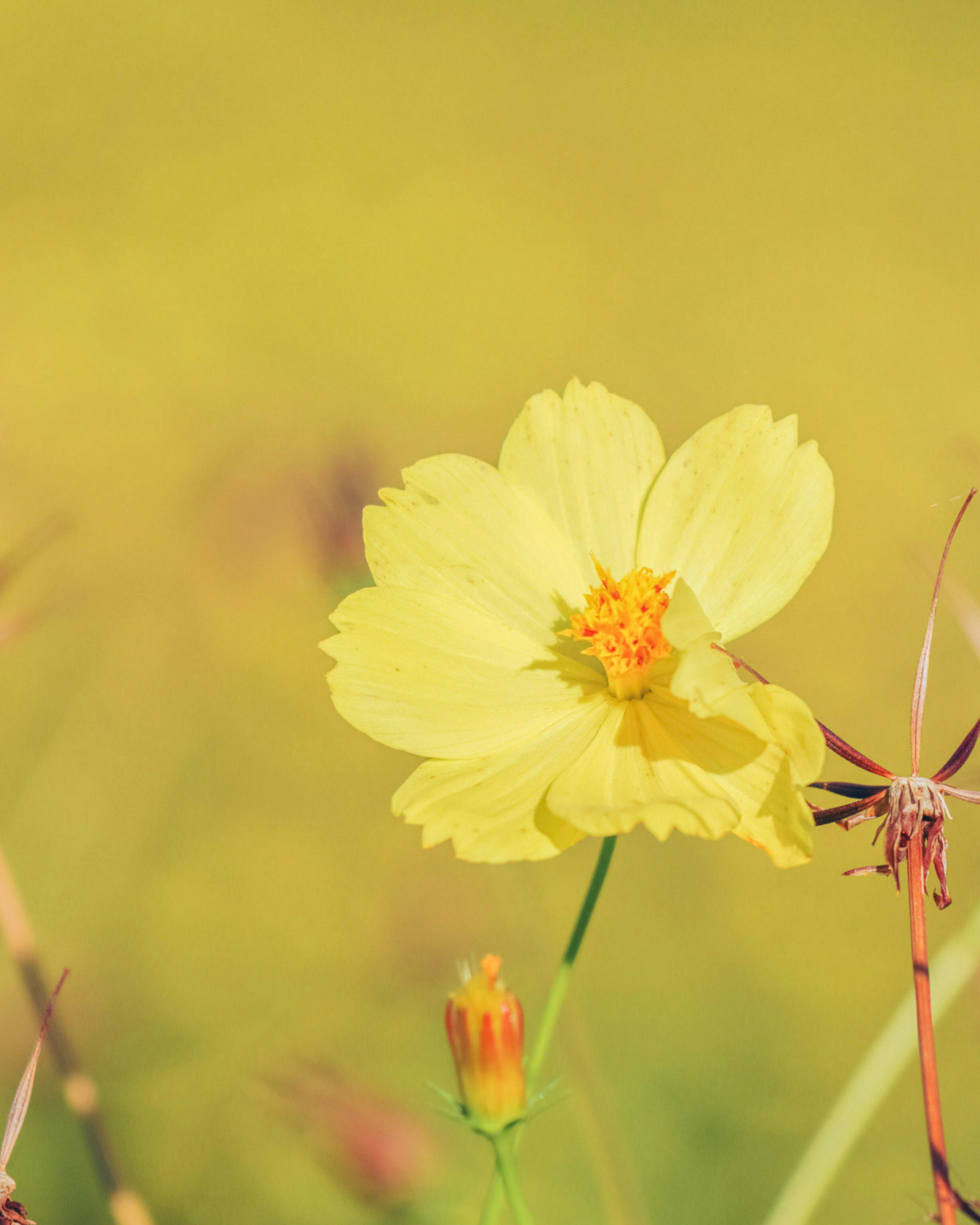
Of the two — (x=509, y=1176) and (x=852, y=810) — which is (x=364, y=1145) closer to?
(x=509, y=1176)

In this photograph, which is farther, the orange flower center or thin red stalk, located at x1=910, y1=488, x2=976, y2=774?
the orange flower center

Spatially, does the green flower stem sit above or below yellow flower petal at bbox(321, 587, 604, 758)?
below

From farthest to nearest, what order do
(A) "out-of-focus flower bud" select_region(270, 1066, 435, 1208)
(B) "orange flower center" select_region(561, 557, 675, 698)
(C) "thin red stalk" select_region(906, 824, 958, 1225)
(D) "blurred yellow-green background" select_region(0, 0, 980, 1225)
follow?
(D) "blurred yellow-green background" select_region(0, 0, 980, 1225)
(A) "out-of-focus flower bud" select_region(270, 1066, 435, 1208)
(B) "orange flower center" select_region(561, 557, 675, 698)
(C) "thin red stalk" select_region(906, 824, 958, 1225)

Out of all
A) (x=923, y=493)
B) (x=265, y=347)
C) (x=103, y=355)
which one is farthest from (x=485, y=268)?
(x=923, y=493)

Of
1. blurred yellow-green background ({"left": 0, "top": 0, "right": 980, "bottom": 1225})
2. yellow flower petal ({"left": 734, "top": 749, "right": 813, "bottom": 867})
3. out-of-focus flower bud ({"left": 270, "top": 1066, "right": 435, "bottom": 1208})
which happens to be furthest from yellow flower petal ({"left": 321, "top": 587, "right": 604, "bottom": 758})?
out-of-focus flower bud ({"left": 270, "top": 1066, "right": 435, "bottom": 1208})

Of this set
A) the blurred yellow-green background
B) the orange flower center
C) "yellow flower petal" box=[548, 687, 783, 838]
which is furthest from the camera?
the blurred yellow-green background

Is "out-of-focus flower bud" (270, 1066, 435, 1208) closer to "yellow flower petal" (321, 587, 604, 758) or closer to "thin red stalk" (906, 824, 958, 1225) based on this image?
"yellow flower petal" (321, 587, 604, 758)

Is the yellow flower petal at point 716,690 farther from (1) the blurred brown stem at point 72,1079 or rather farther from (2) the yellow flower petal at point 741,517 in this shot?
(1) the blurred brown stem at point 72,1079
